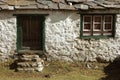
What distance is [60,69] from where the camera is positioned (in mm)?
14375

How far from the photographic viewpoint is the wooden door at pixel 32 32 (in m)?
14.7

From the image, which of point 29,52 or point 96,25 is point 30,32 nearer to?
point 29,52

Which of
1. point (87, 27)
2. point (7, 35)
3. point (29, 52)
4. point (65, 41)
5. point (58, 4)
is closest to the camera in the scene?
point (58, 4)

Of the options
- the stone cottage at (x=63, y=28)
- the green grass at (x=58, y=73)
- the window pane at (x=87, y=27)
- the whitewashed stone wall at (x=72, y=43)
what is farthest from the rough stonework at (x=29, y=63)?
the window pane at (x=87, y=27)

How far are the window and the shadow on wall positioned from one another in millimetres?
1344

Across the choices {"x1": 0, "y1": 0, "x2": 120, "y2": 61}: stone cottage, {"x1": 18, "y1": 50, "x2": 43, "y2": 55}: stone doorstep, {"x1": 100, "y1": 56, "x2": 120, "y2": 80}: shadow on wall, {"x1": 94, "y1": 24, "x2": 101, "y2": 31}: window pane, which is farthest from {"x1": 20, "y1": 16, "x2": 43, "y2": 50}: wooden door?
{"x1": 100, "y1": 56, "x2": 120, "y2": 80}: shadow on wall

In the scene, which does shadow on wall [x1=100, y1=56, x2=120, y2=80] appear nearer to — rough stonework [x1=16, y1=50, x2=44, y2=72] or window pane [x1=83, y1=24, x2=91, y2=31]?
window pane [x1=83, y1=24, x2=91, y2=31]

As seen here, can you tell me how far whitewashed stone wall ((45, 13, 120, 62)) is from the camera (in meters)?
14.6

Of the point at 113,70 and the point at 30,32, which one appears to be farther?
the point at 30,32

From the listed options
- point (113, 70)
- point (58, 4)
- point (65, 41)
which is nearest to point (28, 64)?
point (65, 41)

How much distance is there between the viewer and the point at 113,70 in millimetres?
14430

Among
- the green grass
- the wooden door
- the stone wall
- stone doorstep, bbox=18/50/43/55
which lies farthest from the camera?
the wooden door

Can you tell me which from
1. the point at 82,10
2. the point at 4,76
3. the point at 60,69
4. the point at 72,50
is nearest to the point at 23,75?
the point at 4,76

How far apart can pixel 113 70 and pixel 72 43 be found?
2162 millimetres
